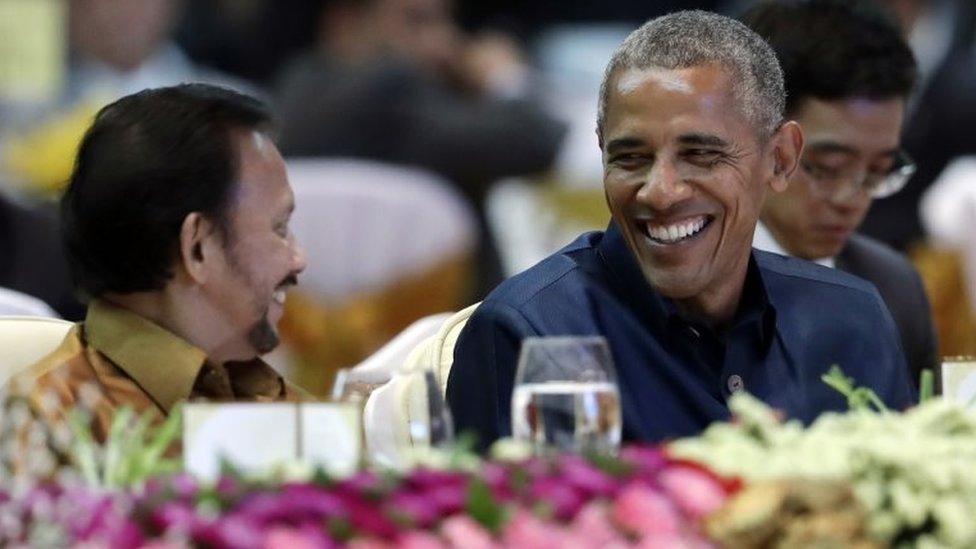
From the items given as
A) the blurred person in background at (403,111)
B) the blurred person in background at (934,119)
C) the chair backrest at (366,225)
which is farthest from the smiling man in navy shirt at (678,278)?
the blurred person in background at (403,111)

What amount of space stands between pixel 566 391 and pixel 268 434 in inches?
13.3

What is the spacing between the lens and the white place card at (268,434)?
2326mm

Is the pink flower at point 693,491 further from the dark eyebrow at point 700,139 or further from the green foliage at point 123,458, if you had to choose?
the dark eyebrow at point 700,139

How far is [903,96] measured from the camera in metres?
4.20

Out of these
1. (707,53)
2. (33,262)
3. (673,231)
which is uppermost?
(707,53)

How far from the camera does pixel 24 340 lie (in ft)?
11.0

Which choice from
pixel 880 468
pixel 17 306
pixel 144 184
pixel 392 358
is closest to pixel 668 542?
pixel 880 468

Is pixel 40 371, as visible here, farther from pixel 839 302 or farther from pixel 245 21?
pixel 245 21

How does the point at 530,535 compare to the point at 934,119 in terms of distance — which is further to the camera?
the point at 934,119

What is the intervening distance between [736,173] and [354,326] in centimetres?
359

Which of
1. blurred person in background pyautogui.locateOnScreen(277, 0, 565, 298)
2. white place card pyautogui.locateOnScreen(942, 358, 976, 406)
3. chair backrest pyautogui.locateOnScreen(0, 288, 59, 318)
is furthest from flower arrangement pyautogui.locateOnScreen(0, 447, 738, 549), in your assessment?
blurred person in background pyautogui.locateOnScreen(277, 0, 565, 298)

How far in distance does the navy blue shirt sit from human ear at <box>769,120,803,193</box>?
147mm

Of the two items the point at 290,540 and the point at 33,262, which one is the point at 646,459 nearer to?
the point at 290,540

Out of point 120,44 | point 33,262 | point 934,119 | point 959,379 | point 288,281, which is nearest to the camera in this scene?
point 959,379
